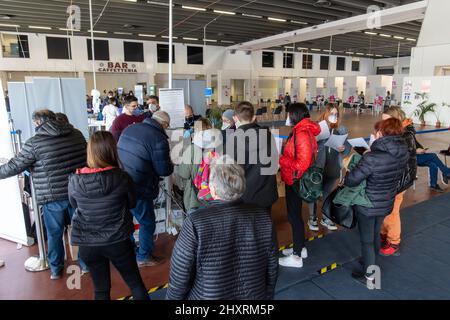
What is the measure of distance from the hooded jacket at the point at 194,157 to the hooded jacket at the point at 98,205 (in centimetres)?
90

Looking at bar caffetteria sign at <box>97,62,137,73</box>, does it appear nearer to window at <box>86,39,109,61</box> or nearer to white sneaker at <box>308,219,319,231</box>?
window at <box>86,39,109,61</box>

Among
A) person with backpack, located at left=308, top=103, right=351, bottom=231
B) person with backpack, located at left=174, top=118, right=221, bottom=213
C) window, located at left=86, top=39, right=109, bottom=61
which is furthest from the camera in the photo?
window, located at left=86, top=39, right=109, bottom=61

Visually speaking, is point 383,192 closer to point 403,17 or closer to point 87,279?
point 87,279

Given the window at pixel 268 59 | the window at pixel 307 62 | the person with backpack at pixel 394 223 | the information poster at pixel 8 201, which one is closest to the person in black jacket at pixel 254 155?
the person with backpack at pixel 394 223

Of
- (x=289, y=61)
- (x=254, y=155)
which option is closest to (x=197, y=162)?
(x=254, y=155)

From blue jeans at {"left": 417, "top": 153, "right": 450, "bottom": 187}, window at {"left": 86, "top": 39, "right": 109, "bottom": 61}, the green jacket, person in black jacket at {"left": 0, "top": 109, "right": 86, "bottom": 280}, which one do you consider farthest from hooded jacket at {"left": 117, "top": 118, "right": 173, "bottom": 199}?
window at {"left": 86, "top": 39, "right": 109, "bottom": 61}

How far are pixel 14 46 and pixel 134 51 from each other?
5.63 m

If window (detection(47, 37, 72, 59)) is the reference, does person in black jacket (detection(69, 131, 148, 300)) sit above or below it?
below

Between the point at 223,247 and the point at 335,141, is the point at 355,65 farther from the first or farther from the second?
the point at 223,247

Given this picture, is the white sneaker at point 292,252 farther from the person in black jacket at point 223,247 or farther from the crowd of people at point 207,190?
the person in black jacket at point 223,247

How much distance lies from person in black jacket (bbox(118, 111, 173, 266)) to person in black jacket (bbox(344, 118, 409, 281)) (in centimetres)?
142

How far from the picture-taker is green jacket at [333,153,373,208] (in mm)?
2385
